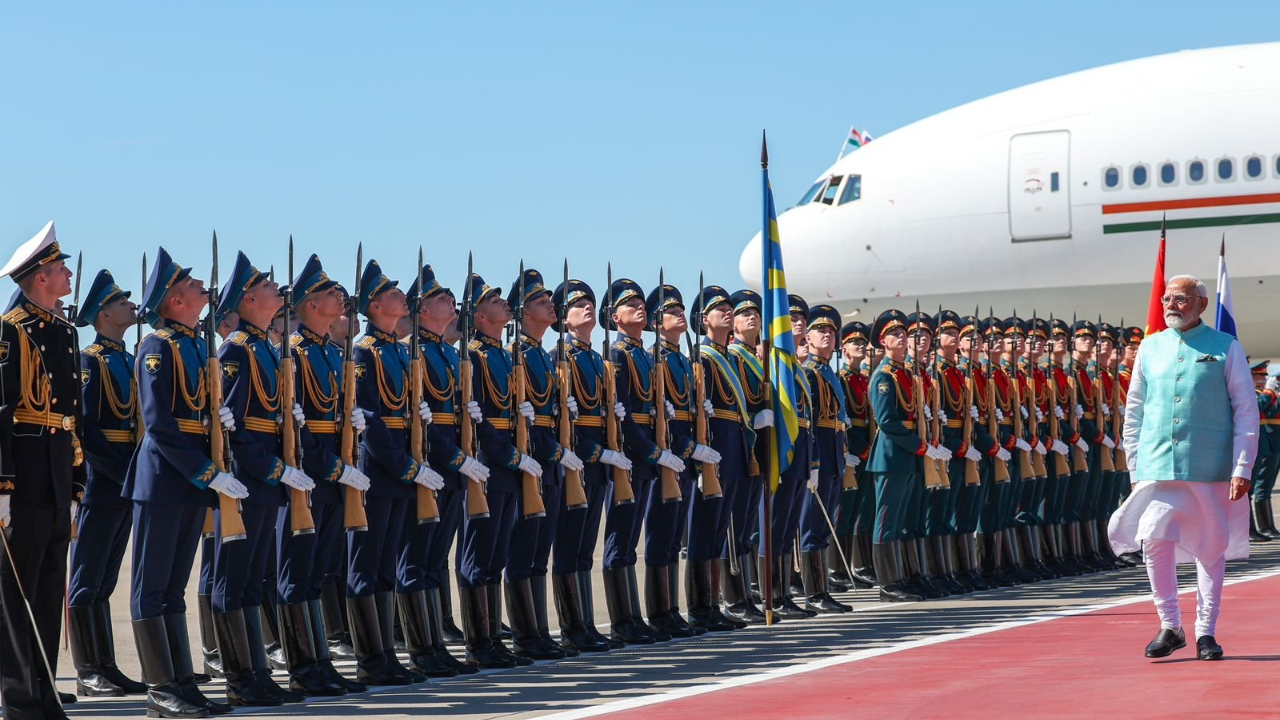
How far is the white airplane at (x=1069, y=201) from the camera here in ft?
67.3

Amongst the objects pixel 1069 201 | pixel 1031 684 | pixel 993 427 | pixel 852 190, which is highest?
pixel 852 190

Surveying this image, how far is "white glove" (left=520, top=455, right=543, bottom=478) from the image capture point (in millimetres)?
9055

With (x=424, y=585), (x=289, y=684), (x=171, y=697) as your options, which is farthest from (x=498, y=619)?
(x=171, y=697)

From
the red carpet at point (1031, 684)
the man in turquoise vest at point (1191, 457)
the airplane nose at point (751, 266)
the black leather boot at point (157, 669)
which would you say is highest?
the airplane nose at point (751, 266)

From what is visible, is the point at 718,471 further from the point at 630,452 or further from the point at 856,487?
the point at 856,487

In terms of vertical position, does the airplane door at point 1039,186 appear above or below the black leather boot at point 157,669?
above

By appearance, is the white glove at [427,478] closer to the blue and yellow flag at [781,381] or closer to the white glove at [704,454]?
the white glove at [704,454]

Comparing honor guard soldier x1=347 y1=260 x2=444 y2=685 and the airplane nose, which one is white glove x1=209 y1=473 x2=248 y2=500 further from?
the airplane nose

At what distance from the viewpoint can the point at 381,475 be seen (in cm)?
852

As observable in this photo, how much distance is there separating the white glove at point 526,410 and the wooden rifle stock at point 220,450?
76.6 inches

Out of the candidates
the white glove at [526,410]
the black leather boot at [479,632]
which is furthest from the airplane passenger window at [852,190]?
the black leather boot at [479,632]

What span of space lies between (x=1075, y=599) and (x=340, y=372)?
5568 millimetres

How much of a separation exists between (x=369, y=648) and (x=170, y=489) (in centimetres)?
134

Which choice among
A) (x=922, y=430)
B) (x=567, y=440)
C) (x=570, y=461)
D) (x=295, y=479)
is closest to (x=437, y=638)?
(x=570, y=461)
